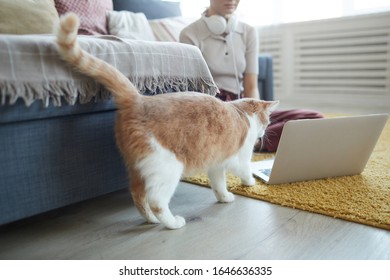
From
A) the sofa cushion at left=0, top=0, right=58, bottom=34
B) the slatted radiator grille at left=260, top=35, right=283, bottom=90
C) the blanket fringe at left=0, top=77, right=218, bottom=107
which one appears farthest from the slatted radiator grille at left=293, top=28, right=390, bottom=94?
the sofa cushion at left=0, top=0, right=58, bottom=34

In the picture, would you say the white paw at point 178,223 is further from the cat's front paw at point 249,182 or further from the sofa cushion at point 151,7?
the sofa cushion at point 151,7

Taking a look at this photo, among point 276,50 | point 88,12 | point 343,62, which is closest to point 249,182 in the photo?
point 88,12

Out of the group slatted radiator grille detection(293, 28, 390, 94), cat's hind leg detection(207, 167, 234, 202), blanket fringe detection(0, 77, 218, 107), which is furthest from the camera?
slatted radiator grille detection(293, 28, 390, 94)

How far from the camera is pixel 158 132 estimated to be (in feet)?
2.88

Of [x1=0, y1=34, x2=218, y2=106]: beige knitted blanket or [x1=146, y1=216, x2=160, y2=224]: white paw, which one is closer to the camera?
[x1=0, y1=34, x2=218, y2=106]: beige knitted blanket

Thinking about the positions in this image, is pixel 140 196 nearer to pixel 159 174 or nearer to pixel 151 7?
pixel 159 174

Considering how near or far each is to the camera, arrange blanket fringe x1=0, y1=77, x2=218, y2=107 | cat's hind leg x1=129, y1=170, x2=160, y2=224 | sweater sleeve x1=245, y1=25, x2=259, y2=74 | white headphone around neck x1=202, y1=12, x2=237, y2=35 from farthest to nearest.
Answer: sweater sleeve x1=245, y1=25, x2=259, y2=74 → white headphone around neck x1=202, y1=12, x2=237, y2=35 → cat's hind leg x1=129, y1=170, x2=160, y2=224 → blanket fringe x1=0, y1=77, x2=218, y2=107

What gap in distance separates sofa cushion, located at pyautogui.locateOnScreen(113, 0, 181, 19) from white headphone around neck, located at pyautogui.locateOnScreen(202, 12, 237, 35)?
67cm

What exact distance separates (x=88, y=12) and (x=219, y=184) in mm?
1217

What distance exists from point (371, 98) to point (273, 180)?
2164mm

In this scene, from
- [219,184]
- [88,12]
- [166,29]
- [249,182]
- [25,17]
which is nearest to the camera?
[219,184]

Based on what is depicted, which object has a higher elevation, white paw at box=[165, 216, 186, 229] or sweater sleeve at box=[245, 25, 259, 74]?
sweater sleeve at box=[245, 25, 259, 74]

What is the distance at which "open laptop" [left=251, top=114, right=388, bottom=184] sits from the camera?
3.79 feet

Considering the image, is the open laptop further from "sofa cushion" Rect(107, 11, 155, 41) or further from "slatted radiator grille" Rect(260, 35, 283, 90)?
"slatted radiator grille" Rect(260, 35, 283, 90)
